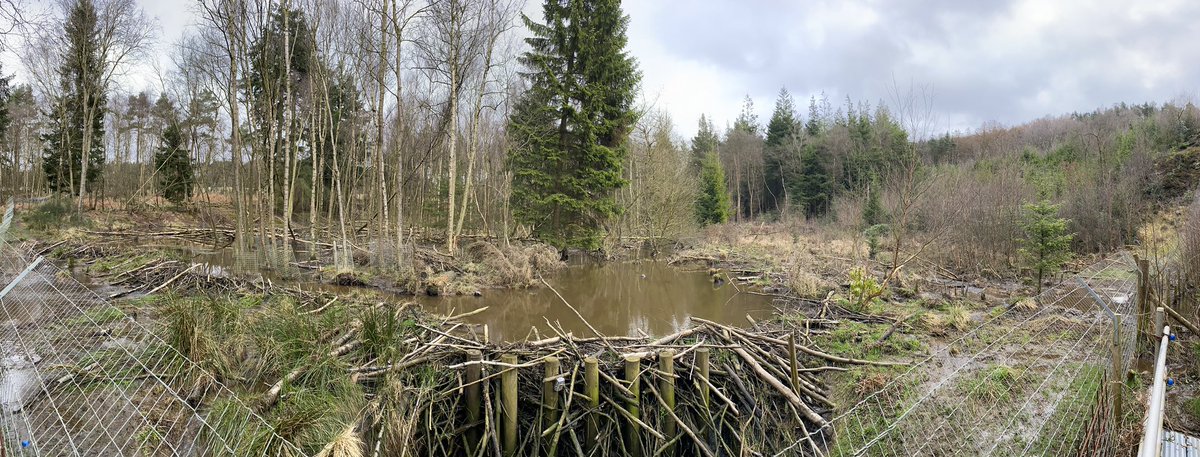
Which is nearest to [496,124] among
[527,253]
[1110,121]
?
[527,253]

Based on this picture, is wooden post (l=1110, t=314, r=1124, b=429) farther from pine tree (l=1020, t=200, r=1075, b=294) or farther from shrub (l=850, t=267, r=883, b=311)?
pine tree (l=1020, t=200, r=1075, b=294)

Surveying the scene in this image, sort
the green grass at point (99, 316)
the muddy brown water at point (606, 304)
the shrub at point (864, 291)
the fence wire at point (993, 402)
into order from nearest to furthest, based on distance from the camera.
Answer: the fence wire at point (993, 402)
the green grass at point (99, 316)
the shrub at point (864, 291)
the muddy brown water at point (606, 304)

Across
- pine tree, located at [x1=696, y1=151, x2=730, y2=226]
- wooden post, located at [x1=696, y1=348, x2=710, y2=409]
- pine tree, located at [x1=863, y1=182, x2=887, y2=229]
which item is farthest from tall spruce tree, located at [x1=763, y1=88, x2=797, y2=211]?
wooden post, located at [x1=696, y1=348, x2=710, y2=409]

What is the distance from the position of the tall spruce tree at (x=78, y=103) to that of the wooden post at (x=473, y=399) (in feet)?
70.0

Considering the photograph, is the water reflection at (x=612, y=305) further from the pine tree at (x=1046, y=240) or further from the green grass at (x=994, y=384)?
the pine tree at (x=1046, y=240)

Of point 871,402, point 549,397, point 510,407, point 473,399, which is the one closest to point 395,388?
point 473,399

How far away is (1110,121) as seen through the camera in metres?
29.0

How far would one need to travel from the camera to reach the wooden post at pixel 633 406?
4.98m

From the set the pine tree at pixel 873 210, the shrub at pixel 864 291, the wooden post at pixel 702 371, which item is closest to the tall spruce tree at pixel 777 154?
the pine tree at pixel 873 210

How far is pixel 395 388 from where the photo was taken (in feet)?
15.0

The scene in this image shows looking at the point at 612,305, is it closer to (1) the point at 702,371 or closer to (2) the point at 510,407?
(1) the point at 702,371

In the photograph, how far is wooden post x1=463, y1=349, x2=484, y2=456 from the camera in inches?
195

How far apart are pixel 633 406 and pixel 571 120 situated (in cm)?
1445

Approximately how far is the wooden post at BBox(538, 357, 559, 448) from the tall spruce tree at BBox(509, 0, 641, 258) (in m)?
12.9
